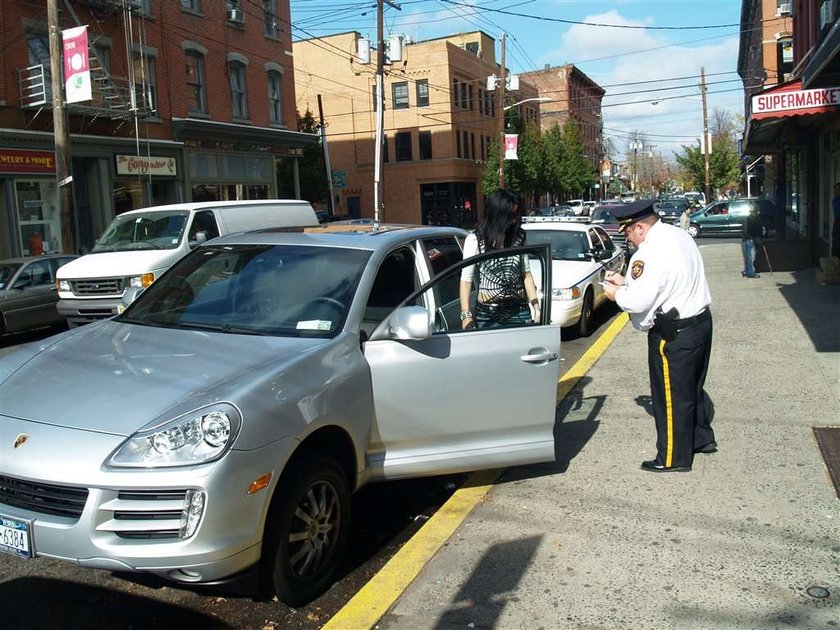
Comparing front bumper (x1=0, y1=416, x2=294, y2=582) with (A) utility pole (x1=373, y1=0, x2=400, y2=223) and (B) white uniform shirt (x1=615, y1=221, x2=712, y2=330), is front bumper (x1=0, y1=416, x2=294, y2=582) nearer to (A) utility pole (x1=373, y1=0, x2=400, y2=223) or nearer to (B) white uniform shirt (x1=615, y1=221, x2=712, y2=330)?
(B) white uniform shirt (x1=615, y1=221, x2=712, y2=330)

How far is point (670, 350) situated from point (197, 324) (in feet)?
9.44

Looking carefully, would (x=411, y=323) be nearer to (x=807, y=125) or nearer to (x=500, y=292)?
(x=500, y=292)

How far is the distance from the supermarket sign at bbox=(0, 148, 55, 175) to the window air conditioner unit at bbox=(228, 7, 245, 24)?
9.73 m

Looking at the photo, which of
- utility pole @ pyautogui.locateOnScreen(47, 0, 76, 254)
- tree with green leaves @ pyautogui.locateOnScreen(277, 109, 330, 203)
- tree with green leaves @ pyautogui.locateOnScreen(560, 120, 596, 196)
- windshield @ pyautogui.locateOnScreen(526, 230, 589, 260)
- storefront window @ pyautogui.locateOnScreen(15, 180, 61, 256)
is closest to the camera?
windshield @ pyautogui.locateOnScreen(526, 230, 589, 260)

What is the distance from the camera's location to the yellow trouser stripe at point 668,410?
16.0 feet

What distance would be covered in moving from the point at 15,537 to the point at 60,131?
16.0 metres

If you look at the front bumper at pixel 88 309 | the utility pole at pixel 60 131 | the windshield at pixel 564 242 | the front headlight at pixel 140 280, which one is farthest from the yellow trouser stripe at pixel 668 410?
the utility pole at pixel 60 131

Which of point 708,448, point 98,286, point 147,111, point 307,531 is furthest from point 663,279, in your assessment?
point 147,111

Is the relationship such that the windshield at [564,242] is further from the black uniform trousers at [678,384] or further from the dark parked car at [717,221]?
the dark parked car at [717,221]

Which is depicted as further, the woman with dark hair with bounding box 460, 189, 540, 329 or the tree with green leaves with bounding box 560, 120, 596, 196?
the tree with green leaves with bounding box 560, 120, 596, 196

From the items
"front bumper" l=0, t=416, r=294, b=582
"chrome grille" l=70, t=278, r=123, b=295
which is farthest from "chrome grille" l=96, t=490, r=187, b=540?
"chrome grille" l=70, t=278, r=123, b=295

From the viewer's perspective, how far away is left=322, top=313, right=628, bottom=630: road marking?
11.2ft

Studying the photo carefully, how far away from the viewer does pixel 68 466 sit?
3.03 m

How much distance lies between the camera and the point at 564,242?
38.8 feet
